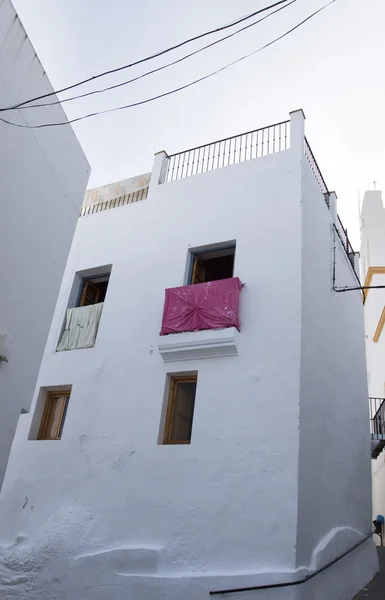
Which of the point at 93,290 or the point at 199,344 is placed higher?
the point at 93,290

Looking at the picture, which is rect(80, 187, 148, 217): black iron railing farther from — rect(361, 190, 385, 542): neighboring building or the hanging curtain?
rect(361, 190, 385, 542): neighboring building

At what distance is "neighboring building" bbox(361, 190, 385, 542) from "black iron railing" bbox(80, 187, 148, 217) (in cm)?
829

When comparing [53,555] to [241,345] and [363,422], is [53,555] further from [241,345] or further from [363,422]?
[363,422]

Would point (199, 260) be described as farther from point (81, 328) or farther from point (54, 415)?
point (54, 415)

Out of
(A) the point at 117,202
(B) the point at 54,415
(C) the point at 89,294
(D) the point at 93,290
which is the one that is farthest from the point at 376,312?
(B) the point at 54,415

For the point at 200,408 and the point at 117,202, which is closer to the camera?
the point at 200,408

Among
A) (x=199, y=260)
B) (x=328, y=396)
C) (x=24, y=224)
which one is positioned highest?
(x=199, y=260)

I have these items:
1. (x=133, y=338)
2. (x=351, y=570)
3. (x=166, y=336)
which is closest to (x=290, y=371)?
(x=166, y=336)

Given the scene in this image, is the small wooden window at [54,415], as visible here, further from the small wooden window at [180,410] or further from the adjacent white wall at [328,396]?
the adjacent white wall at [328,396]

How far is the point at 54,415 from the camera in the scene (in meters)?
10.6

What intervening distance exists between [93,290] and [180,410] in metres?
4.33

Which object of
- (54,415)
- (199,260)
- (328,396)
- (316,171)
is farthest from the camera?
(316,171)

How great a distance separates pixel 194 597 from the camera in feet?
23.6

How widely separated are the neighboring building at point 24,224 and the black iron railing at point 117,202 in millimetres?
4306
